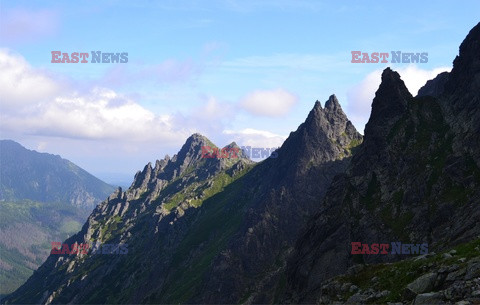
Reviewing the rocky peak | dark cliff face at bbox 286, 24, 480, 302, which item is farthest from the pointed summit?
the rocky peak

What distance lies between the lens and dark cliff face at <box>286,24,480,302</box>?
11269 cm

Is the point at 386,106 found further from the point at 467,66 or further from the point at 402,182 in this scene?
the point at 402,182

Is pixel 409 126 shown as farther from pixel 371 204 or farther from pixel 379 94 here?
pixel 371 204

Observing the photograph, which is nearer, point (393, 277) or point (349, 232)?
point (393, 277)

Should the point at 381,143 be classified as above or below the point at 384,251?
above

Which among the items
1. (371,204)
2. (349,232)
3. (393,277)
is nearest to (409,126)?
(371,204)

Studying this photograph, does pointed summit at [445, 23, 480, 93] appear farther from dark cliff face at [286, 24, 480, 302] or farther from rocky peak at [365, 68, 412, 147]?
rocky peak at [365, 68, 412, 147]

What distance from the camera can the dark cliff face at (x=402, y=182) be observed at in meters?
113

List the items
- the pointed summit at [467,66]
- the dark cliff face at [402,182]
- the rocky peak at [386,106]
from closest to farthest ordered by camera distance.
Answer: the dark cliff face at [402,182]
the pointed summit at [467,66]
the rocky peak at [386,106]

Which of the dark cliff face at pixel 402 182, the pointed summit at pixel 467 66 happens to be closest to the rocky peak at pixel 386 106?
the dark cliff face at pixel 402 182

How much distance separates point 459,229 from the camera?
91.9 metres

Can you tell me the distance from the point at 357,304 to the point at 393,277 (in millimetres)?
5606

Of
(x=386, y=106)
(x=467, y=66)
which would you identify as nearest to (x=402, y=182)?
(x=386, y=106)

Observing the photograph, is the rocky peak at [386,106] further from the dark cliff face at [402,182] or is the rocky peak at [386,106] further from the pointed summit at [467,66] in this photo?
the pointed summit at [467,66]
